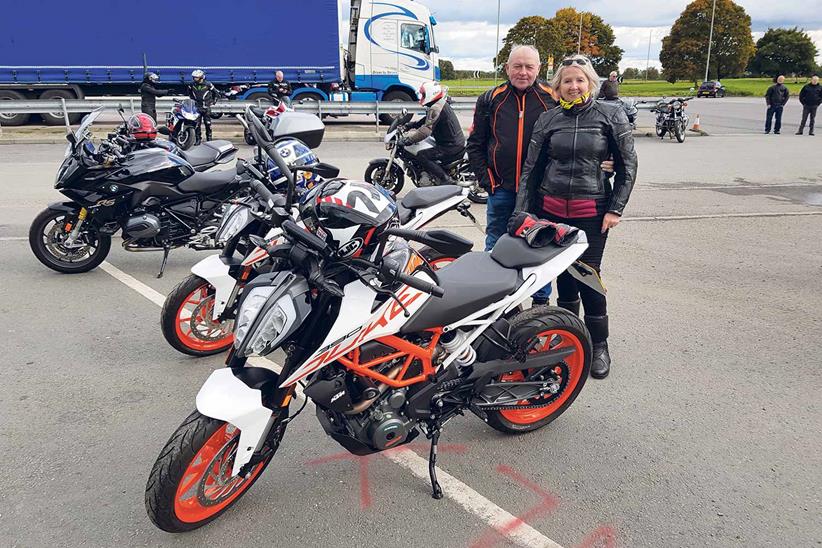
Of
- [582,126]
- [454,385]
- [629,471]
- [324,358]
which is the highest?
[582,126]

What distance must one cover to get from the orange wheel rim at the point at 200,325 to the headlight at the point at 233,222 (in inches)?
13.9

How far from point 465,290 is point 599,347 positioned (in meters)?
1.75

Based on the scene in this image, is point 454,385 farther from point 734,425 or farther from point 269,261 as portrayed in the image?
point 734,425

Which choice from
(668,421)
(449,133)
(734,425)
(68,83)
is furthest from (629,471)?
(68,83)

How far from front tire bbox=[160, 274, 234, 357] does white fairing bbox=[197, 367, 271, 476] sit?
151cm

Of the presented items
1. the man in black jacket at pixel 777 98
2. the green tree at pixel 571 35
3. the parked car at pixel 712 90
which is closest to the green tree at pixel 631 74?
the green tree at pixel 571 35

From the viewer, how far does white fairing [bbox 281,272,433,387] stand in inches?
97.1

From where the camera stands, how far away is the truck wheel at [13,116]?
16984 millimetres

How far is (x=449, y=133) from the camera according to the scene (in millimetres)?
8570

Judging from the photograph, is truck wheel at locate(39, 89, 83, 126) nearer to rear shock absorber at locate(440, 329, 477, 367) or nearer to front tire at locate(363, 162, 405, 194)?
front tire at locate(363, 162, 405, 194)

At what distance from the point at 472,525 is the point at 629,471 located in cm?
92

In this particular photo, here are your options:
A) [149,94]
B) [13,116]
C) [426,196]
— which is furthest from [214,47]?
[426,196]

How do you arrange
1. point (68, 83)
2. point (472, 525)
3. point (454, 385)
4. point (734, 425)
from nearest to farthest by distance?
point (472, 525)
point (454, 385)
point (734, 425)
point (68, 83)

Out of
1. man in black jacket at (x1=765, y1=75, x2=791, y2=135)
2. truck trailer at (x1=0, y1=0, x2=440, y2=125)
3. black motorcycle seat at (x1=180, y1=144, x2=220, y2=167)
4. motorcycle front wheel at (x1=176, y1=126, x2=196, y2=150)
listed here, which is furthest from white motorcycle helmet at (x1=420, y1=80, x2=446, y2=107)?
man in black jacket at (x1=765, y1=75, x2=791, y2=135)
